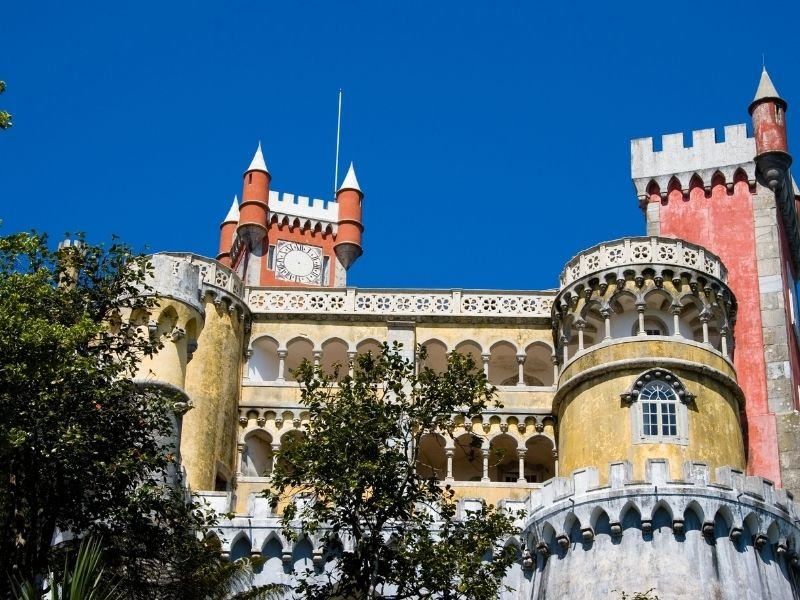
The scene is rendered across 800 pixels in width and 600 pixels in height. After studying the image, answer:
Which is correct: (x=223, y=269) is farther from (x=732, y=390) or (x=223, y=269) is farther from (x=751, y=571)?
(x=751, y=571)

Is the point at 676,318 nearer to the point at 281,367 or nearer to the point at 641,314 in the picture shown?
the point at 641,314

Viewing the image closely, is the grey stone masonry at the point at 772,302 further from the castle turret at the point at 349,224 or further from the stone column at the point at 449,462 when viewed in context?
the castle turret at the point at 349,224

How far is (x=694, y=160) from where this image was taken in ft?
198

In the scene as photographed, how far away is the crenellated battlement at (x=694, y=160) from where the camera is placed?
59.5 m

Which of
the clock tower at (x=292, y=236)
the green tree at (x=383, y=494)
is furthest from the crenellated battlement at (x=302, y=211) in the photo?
the green tree at (x=383, y=494)

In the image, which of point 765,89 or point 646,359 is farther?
point 765,89

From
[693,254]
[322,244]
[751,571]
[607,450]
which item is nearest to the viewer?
[751,571]

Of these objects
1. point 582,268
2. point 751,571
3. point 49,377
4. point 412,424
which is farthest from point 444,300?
point 49,377

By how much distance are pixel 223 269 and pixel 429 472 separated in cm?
1064

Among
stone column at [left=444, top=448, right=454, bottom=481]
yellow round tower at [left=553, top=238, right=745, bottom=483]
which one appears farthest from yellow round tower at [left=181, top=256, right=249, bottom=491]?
yellow round tower at [left=553, top=238, right=745, bottom=483]

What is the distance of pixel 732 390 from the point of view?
51.3 meters

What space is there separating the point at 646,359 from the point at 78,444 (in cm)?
2368

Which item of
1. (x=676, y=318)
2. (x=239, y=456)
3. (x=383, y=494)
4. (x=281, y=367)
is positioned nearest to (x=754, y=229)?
(x=676, y=318)

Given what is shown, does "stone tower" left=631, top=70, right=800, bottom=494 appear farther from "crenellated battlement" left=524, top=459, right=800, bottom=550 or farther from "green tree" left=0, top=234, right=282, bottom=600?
"green tree" left=0, top=234, right=282, bottom=600
